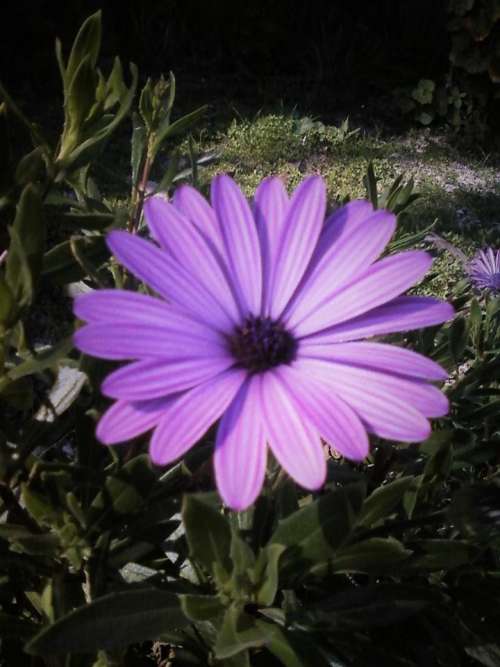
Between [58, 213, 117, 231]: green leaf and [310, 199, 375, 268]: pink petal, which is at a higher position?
[310, 199, 375, 268]: pink petal

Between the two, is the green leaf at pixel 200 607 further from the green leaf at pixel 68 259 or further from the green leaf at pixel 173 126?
the green leaf at pixel 173 126

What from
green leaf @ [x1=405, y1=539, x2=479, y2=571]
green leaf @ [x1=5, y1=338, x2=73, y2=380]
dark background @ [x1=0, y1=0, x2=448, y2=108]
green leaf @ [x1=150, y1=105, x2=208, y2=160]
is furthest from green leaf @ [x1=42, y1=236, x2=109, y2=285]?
dark background @ [x1=0, y1=0, x2=448, y2=108]

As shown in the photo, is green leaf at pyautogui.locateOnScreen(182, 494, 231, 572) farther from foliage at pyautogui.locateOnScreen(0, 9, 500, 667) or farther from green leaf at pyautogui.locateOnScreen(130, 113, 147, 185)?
green leaf at pyautogui.locateOnScreen(130, 113, 147, 185)

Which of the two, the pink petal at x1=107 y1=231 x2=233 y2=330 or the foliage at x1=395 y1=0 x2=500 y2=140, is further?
the foliage at x1=395 y1=0 x2=500 y2=140

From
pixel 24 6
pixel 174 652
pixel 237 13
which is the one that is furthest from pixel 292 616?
pixel 237 13

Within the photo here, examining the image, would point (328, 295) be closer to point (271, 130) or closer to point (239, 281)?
point (239, 281)

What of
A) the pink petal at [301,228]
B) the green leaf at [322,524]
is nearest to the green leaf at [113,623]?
the green leaf at [322,524]

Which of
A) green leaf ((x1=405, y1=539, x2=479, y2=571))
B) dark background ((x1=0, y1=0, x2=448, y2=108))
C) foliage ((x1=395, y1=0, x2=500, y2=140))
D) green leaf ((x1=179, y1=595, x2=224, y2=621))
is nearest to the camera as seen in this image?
green leaf ((x1=179, y1=595, x2=224, y2=621))
